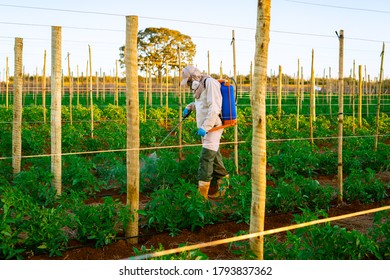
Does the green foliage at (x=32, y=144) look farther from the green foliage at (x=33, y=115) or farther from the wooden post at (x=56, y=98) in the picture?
the green foliage at (x=33, y=115)

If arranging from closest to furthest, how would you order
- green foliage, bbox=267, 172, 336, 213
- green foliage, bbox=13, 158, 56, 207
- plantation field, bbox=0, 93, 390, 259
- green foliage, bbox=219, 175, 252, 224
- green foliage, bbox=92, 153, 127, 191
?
plantation field, bbox=0, 93, 390, 259
green foliage, bbox=219, 175, 252, 224
green foliage, bbox=13, 158, 56, 207
green foliage, bbox=267, 172, 336, 213
green foliage, bbox=92, 153, 127, 191

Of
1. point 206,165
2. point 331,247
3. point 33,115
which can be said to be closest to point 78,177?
point 206,165

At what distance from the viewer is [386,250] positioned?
14.1 feet

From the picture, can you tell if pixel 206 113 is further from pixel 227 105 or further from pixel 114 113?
pixel 114 113

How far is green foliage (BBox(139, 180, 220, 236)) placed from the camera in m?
5.32

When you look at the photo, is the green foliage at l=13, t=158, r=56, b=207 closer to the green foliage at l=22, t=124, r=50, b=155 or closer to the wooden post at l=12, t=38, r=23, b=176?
the wooden post at l=12, t=38, r=23, b=176

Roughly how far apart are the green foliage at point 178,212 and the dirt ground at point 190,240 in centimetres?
9

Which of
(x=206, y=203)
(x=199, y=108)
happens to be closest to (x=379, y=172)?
(x=199, y=108)

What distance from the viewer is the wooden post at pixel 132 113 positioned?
510 cm

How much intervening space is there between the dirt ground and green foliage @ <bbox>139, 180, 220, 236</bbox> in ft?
0.30

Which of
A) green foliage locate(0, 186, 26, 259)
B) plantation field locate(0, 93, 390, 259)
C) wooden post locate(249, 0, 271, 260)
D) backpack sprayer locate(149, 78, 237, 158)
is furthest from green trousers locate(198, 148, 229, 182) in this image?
wooden post locate(249, 0, 271, 260)

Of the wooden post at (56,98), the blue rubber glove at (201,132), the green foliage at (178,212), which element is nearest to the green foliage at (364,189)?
the blue rubber glove at (201,132)

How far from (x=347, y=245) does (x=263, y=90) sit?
1.36 m

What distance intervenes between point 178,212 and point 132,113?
3.83ft
